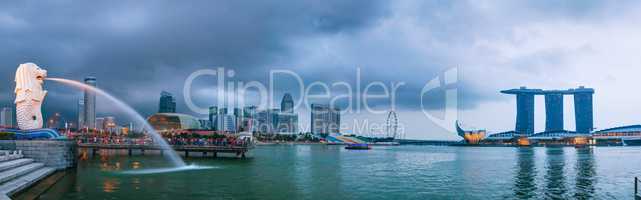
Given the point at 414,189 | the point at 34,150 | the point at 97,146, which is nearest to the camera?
the point at 414,189

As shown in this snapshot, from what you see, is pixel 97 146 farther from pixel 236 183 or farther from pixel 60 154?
pixel 236 183

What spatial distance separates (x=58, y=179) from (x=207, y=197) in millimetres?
14530

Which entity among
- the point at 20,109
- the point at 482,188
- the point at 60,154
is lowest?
the point at 482,188

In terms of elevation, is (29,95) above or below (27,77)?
below

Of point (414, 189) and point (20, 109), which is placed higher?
point (20, 109)

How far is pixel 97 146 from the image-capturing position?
→ 283 ft

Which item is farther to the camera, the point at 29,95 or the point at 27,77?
the point at 27,77

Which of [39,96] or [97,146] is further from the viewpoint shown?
[97,146]

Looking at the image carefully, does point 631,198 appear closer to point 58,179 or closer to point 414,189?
point 414,189

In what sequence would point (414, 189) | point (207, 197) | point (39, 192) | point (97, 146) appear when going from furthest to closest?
point (97, 146) → point (414, 189) → point (207, 197) → point (39, 192)

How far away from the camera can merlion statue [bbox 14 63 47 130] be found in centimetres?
4181

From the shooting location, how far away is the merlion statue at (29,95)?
4181cm

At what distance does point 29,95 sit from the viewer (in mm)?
41812

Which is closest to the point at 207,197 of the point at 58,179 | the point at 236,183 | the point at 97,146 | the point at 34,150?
the point at 236,183
